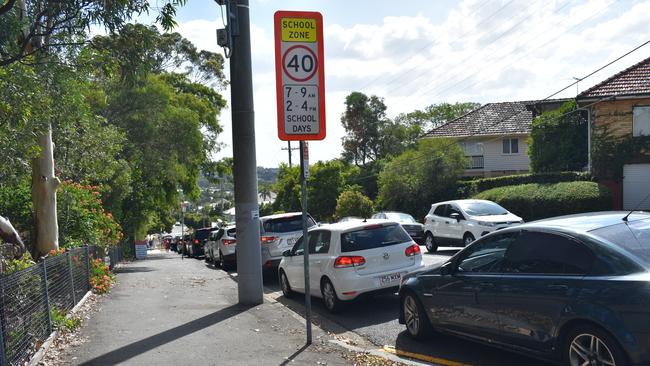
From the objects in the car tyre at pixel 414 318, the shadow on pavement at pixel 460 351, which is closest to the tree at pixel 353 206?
the car tyre at pixel 414 318

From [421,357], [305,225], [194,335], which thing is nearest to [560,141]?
[305,225]

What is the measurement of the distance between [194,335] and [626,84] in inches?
1064

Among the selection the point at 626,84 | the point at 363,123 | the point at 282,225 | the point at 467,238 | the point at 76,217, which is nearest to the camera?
the point at 76,217

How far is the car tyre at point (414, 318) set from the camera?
779cm

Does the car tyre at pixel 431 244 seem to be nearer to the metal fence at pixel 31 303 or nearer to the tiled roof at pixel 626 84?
the metal fence at pixel 31 303

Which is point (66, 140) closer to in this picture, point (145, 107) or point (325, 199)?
point (145, 107)

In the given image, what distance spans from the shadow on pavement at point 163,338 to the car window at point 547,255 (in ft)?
14.2

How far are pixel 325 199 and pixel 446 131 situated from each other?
1053cm

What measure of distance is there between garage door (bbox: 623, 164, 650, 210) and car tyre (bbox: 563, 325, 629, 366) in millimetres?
25458

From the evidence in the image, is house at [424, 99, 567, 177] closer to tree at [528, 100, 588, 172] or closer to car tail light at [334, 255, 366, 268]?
tree at [528, 100, 588, 172]

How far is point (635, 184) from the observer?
28.6m

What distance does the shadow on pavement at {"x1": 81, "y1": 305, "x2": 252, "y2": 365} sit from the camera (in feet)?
23.5

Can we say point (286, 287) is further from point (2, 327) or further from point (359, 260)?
point (2, 327)

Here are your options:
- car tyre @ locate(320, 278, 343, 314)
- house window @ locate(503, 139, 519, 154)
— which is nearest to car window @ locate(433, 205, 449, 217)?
car tyre @ locate(320, 278, 343, 314)
